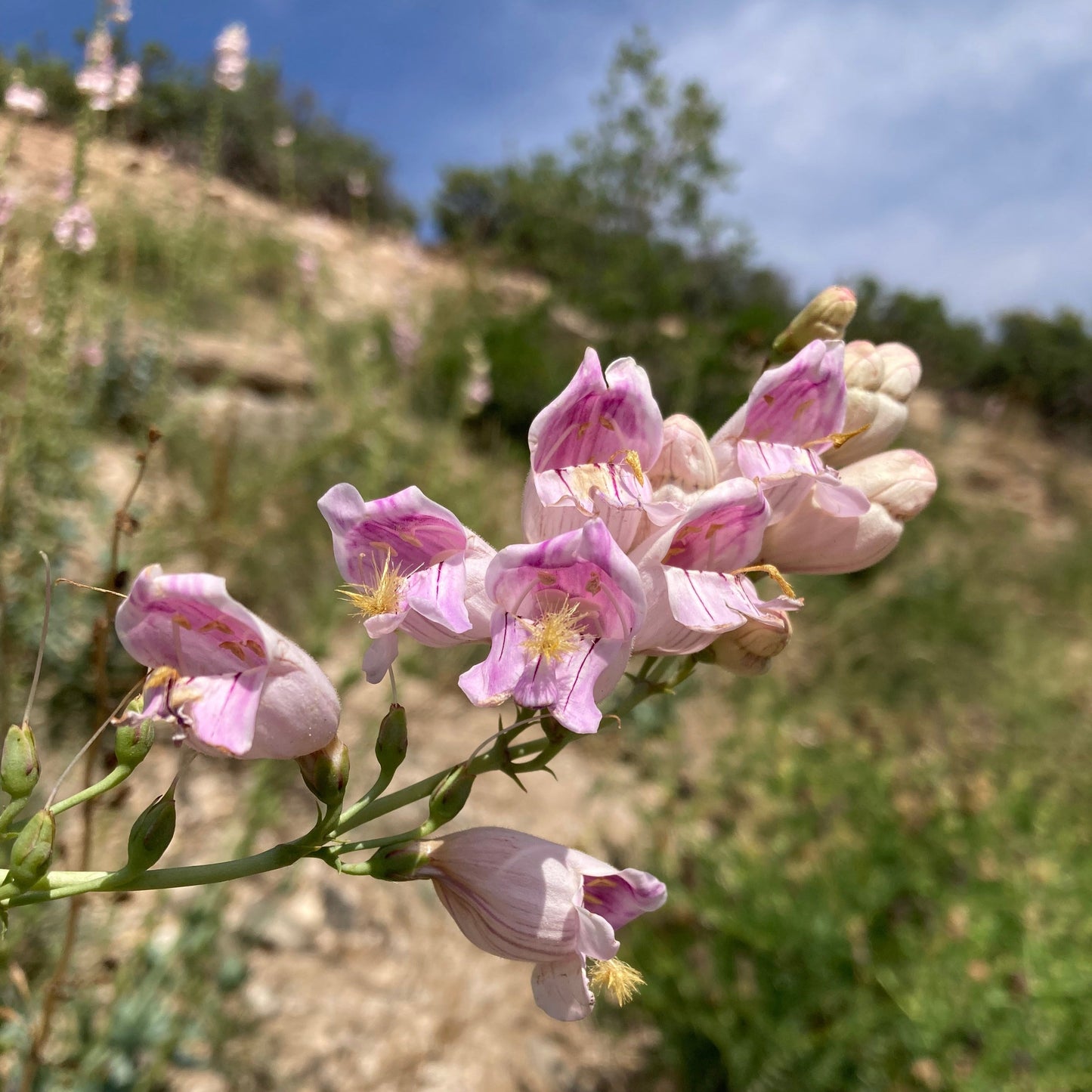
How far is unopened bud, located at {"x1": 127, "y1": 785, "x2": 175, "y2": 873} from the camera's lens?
855mm

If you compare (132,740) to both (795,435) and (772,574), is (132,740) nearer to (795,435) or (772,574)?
(772,574)

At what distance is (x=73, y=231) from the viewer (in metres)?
2.75

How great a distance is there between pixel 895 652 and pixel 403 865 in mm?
8222

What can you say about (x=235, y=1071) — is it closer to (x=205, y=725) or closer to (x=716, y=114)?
(x=205, y=725)

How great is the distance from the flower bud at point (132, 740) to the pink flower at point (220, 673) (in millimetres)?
48

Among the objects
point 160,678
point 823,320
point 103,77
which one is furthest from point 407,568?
point 103,77

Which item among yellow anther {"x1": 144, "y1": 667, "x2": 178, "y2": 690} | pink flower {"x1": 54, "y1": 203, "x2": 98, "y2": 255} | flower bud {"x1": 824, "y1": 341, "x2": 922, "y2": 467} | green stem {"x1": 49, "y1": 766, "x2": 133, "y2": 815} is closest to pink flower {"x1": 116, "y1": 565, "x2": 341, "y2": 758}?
yellow anther {"x1": 144, "y1": 667, "x2": 178, "y2": 690}

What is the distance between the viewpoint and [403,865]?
38.2 inches

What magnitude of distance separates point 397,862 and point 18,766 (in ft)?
1.37

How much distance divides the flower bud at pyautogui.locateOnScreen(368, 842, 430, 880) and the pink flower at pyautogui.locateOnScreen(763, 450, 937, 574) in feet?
2.06

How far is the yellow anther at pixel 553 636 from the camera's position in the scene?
930 mm

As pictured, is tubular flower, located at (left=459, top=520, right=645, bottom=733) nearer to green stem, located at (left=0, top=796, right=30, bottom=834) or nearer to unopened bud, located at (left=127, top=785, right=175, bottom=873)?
unopened bud, located at (left=127, top=785, right=175, bottom=873)

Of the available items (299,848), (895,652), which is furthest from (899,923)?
(895,652)

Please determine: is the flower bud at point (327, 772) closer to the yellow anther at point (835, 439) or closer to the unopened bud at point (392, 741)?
the unopened bud at point (392, 741)
